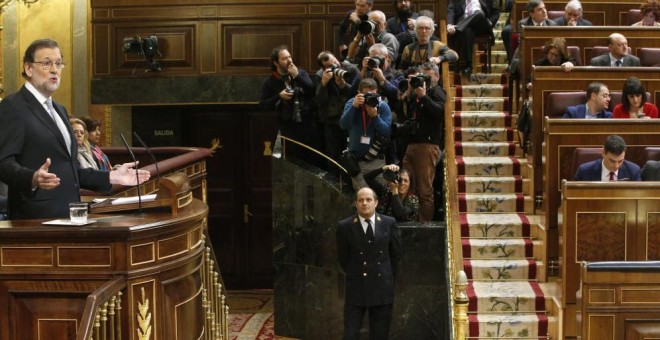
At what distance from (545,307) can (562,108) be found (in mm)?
1434

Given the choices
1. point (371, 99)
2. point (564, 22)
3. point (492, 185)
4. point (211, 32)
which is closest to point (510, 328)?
point (492, 185)

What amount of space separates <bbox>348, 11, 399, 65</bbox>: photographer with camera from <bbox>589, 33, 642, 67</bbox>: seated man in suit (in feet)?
5.20

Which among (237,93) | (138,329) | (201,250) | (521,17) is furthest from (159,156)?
(138,329)

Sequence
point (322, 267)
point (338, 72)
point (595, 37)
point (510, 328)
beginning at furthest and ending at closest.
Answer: point (595, 37)
point (322, 267)
point (338, 72)
point (510, 328)

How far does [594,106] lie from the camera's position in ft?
23.4

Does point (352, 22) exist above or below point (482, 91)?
above

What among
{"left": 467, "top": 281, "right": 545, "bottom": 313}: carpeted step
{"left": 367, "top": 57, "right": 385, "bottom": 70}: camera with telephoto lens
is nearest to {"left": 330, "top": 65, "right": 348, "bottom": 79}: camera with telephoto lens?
{"left": 367, "top": 57, "right": 385, "bottom": 70}: camera with telephoto lens

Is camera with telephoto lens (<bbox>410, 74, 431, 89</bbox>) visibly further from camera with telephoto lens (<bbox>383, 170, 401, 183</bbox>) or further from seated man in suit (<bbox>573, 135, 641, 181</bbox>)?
seated man in suit (<bbox>573, 135, 641, 181</bbox>)

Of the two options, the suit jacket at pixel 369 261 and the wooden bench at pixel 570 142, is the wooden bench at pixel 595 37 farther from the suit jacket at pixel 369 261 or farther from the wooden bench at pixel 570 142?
the suit jacket at pixel 369 261

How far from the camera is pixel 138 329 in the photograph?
4277 mm

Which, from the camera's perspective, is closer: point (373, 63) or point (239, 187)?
point (373, 63)

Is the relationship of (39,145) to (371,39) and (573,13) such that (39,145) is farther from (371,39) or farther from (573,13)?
(573,13)

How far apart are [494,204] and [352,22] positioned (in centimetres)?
206

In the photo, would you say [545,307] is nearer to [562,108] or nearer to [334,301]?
[562,108]
